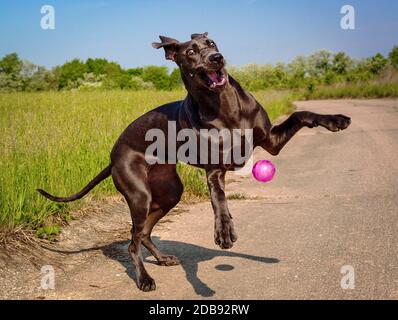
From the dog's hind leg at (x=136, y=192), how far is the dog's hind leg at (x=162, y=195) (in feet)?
0.62

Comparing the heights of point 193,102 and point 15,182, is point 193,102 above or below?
above

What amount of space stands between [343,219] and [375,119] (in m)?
13.7

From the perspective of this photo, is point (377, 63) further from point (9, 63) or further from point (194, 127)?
point (194, 127)

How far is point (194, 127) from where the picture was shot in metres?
3.71

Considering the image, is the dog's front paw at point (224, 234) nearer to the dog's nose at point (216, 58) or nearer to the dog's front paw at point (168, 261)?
the dog's nose at point (216, 58)

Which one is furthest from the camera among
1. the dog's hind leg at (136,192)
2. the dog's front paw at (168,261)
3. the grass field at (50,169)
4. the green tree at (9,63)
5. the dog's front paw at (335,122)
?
A: the green tree at (9,63)

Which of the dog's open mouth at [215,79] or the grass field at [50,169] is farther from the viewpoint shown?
the grass field at [50,169]

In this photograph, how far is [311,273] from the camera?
3900 millimetres

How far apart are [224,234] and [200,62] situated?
3.83 ft

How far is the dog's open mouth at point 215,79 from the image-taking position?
347 centimetres

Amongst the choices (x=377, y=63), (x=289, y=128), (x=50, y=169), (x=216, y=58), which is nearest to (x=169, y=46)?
(x=216, y=58)

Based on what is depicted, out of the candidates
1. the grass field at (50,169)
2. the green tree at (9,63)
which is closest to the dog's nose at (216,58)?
the grass field at (50,169)
